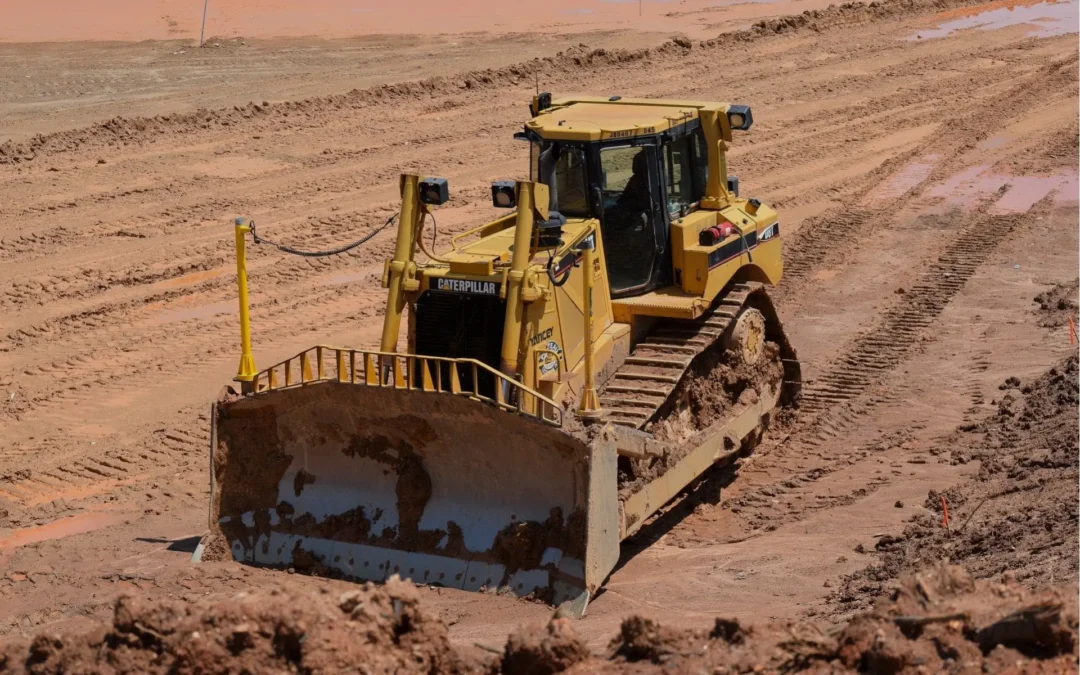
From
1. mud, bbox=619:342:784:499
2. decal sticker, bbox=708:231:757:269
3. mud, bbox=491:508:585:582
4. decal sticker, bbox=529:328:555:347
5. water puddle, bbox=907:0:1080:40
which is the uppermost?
water puddle, bbox=907:0:1080:40

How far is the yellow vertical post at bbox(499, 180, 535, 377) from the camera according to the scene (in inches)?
346

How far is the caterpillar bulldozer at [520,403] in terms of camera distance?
8.56m

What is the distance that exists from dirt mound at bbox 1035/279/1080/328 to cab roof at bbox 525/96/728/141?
14.6ft

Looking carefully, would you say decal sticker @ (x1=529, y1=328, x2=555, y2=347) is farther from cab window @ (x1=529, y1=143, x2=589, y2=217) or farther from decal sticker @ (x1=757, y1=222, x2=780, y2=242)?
decal sticker @ (x1=757, y1=222, x2=780, y2=242)

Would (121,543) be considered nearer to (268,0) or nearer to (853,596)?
(853,596)

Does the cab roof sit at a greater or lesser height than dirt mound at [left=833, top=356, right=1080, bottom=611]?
greater

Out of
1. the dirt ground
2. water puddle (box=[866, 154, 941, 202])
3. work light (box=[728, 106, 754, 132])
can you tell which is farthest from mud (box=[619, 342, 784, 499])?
water puddle (box=[866, 154, 941, 202])

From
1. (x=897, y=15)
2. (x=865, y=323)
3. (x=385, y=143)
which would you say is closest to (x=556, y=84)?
(x=385, y=143)

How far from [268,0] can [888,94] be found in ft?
47.3

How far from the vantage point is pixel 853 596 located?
8.01 meters

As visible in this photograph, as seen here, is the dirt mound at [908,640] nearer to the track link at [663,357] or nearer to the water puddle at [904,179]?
the track link at [663,357]

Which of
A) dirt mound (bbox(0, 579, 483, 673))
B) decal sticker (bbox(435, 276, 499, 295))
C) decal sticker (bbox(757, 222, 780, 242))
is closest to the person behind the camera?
dirt mound (bbox(0, 579, 483, 673))

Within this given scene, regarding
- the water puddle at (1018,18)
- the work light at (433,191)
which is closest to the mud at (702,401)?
the work light at (433,191)

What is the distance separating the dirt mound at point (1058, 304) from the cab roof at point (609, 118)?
4.44m
